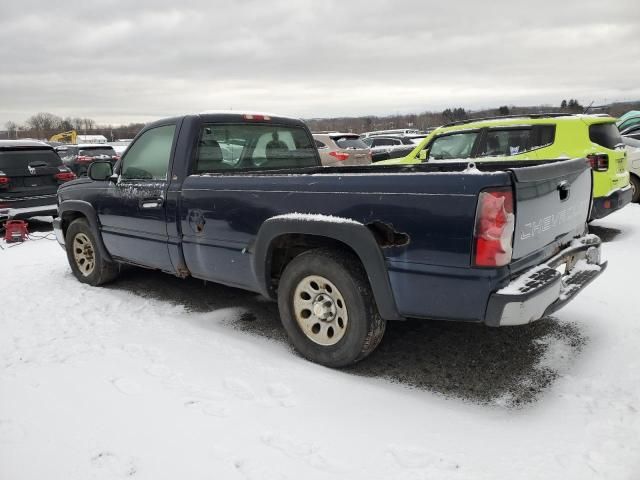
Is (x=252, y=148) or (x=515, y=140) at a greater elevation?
(x=252, y=148)

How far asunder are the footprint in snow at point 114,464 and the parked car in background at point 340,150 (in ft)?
33.4

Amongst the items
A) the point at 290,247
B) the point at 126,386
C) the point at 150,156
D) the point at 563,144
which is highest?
the point at 150,156

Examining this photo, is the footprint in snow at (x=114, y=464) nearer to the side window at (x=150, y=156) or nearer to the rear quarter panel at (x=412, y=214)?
the rear quarter panel at (x=412, y=214)

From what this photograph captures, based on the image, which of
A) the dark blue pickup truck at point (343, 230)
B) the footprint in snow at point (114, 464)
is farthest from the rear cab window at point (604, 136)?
the footprint in snow at point (114, 464)

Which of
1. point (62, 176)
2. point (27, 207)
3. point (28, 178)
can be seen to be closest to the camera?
point (27, 207)

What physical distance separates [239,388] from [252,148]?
2427 millimetres

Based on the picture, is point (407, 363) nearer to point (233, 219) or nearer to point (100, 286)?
point (233, 219)

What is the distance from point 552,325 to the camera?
13.4 feet

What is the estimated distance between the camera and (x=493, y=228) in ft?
8.63

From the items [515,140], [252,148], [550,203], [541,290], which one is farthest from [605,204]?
[252,148]

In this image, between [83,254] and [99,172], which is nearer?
[99,172]

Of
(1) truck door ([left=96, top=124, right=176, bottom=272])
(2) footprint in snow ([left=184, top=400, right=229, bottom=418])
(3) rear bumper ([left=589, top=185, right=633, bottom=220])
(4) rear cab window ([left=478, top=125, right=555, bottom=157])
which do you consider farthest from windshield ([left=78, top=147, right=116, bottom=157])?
(2) footprint in snow ([left=184, top=400, right=229, bottom=418])

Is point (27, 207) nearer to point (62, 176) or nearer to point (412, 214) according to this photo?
point (62, 176)

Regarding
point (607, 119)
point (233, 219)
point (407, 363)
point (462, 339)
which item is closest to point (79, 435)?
point (233, 219)
